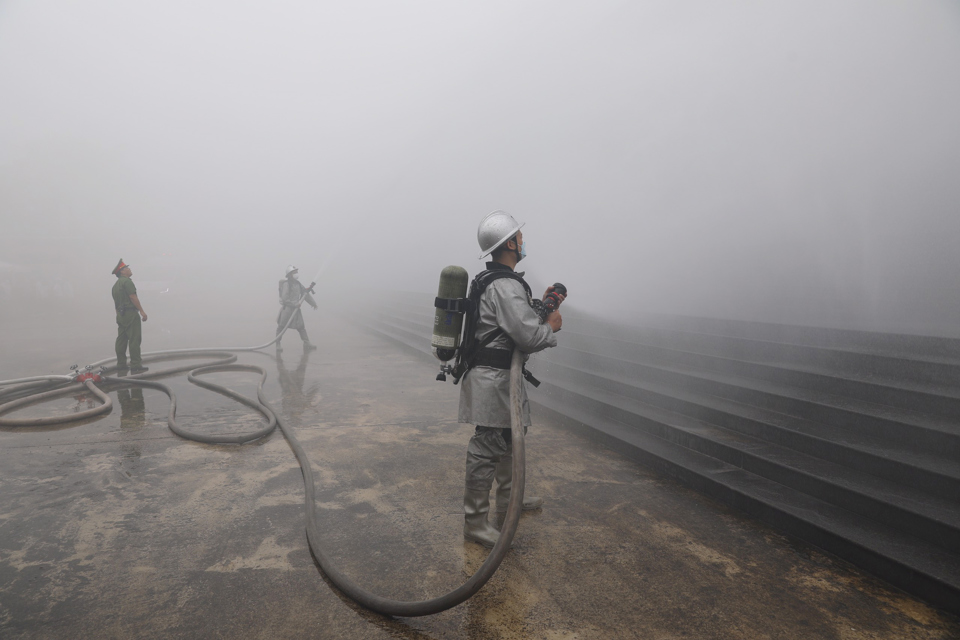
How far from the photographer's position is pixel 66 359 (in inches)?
320

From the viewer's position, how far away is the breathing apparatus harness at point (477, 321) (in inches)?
106

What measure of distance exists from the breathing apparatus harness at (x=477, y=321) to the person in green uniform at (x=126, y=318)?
677 centimetres

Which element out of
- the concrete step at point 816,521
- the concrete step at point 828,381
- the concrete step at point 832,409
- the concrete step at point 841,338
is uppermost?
the concrete step at point 841,338

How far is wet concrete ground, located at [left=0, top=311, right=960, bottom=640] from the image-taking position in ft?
6.84

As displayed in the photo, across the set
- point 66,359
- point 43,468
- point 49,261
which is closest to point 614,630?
point 43,468

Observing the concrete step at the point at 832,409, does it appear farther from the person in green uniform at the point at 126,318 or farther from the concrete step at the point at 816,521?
the person in green uniform at the point at 126,318

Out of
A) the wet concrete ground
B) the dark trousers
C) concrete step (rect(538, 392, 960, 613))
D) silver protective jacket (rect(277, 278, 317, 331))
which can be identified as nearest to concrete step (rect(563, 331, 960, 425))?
concrete step (rect(538, 392, 960, 613))

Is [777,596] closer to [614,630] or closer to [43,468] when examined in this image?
[614,630]

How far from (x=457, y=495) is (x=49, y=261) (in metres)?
36.7

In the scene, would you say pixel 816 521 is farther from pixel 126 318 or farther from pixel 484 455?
pixel 126 318

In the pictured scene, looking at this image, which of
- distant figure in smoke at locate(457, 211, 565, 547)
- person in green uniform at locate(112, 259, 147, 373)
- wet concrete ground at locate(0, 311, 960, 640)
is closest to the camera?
wet concrete ground at locate(0, 311, 960, 640)

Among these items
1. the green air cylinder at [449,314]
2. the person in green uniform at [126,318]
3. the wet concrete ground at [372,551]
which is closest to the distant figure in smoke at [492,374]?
the green air cylinder at [449,314]

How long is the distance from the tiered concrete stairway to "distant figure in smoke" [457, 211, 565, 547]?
1.72 m

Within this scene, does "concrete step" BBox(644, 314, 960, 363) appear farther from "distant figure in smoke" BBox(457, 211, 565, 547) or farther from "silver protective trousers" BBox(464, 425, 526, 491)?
"silver protective trousers" BBox(464, 425, 526, 491)
